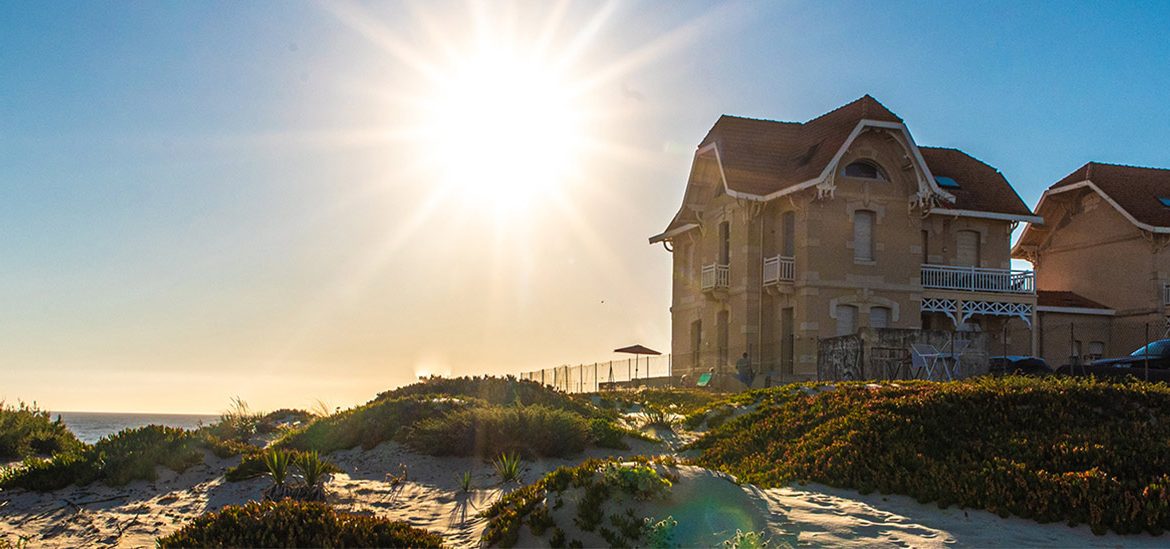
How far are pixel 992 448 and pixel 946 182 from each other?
26.6 meters

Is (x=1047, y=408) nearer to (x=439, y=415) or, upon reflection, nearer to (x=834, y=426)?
(x=834, y=426)

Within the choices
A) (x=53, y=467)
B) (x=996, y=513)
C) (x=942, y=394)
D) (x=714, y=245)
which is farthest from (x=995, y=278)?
(x=53, y=467)

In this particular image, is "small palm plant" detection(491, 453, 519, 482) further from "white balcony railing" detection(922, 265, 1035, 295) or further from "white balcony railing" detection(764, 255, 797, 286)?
"white balcony railing" detection(922, 265, 1035, 295)

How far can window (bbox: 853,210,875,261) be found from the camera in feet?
107

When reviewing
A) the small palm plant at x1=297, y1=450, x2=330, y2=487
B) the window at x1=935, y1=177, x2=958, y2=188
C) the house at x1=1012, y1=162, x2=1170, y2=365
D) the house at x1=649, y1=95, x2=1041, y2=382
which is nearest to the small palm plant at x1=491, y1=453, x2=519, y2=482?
the small palm plant at x1=297, y1=450, x2=330, y2=487

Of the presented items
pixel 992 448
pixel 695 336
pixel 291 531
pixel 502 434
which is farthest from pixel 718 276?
pixel 291 531

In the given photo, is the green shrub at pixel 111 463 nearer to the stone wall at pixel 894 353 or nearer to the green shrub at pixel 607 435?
the green shrub at pixel 607 435

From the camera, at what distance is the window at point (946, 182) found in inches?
1402

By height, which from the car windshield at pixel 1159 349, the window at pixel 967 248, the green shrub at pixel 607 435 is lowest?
the green shrub at pixel 607 435

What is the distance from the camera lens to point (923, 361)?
76.7 ft

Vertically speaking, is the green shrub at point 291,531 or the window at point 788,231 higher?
the window at point 788,231

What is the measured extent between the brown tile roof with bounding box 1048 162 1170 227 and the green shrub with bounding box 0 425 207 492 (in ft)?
110

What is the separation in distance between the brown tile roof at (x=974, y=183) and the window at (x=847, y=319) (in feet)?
18.6

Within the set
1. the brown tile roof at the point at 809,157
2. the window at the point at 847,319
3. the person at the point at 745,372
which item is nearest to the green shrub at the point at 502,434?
the person at the point at 745,372
